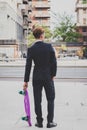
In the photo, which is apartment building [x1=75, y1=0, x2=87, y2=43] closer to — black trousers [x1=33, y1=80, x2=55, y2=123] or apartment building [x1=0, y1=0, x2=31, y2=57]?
apartment building [x1=0, y1=0, x2=31, y2=57]

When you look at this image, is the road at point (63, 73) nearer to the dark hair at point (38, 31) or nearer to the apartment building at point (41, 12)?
the dark hair at point (38, 31)

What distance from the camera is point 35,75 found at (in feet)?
31.1

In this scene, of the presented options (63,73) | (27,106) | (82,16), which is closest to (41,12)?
(82,16)

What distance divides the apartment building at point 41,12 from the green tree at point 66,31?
29.6m

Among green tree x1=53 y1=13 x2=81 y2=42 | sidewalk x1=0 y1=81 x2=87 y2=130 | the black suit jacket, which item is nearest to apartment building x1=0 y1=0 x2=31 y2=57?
green tree x1=53 y1=13 x2=81 y2=42

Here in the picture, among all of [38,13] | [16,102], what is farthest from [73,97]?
[38,13]

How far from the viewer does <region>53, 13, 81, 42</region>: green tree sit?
13232 cm

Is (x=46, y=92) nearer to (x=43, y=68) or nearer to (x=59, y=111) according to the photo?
(x=43, y=68)

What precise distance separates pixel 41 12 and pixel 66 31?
33.9 meters

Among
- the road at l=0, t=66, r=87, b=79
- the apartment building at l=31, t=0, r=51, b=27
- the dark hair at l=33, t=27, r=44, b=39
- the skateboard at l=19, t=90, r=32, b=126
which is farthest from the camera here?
the apartment building at l=31, t=0, r=51, b=27

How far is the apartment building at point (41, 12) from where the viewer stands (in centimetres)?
16462

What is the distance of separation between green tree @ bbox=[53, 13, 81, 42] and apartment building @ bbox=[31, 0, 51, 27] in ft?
97.3

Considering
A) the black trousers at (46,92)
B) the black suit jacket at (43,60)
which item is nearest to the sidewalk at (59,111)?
the black trousers at (46,92)

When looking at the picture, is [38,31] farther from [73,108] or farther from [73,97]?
[73,97]
